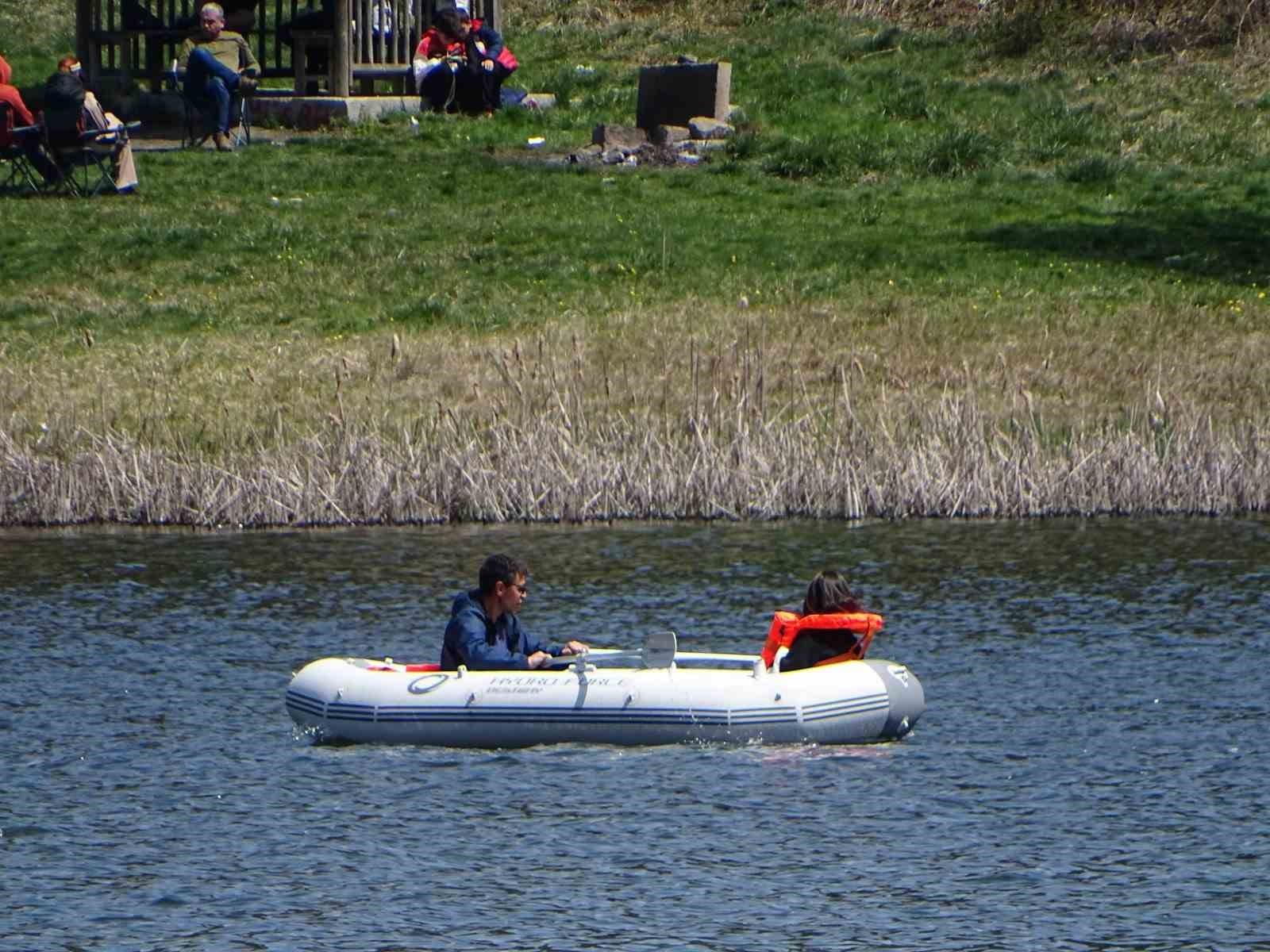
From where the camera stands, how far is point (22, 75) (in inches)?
1298

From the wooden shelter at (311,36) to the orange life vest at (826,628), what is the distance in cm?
1798

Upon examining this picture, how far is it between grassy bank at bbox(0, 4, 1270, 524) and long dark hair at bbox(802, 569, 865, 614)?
5.80 metres

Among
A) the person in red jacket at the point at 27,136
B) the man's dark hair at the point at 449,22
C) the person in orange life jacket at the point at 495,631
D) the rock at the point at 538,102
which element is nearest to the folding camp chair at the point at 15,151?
the person in red jacket at the point at 27,136

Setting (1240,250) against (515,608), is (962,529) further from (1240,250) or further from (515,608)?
(1240,250)

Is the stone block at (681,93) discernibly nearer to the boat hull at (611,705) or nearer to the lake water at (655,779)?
the lake water at (655,779)

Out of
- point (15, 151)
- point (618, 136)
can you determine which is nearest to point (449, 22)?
point (618, 136)

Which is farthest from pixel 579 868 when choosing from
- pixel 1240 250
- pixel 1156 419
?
pixel 1240 250

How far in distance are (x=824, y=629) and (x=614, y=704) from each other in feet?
4.17

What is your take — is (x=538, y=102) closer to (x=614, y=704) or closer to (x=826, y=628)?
(x=826, y=628)

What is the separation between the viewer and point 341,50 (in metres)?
29.8

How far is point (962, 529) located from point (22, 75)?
18.9 metres

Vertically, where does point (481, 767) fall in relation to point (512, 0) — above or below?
below

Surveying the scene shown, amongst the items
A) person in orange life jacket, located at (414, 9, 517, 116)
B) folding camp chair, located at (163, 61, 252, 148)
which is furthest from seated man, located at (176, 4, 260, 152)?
person in orange life jacket, located at (414, 9, 517, 116)

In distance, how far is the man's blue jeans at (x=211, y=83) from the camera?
90.4ft
